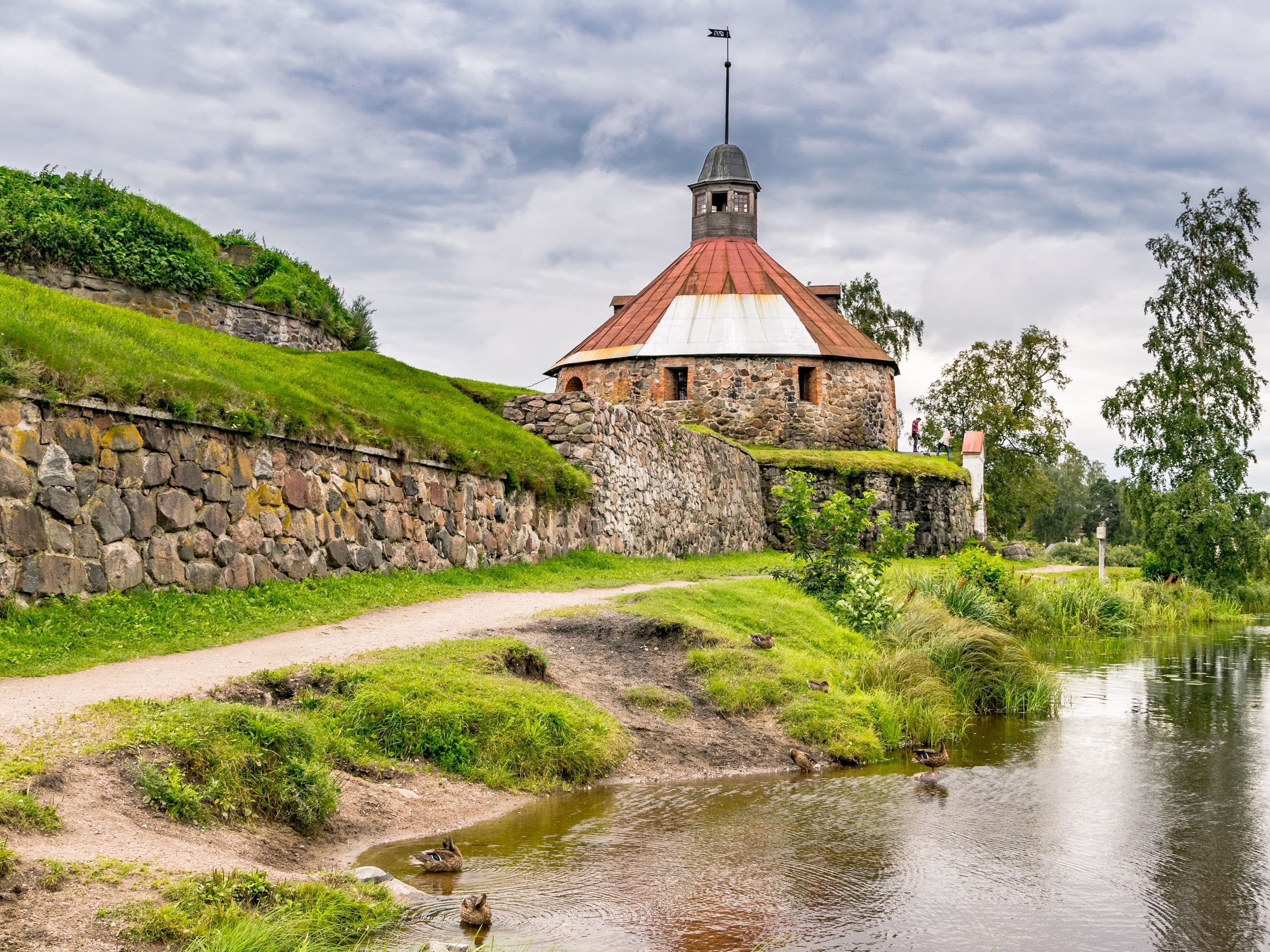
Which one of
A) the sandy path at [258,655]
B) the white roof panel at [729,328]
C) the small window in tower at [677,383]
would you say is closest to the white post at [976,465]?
the white roof panel at [729,328]

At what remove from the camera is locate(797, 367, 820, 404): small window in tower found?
34.9 metres

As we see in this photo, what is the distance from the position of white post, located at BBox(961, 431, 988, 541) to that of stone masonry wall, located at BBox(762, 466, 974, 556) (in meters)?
2.84

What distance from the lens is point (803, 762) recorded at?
8.98m

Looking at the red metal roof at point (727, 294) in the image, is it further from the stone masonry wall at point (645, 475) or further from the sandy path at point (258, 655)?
the sandy path at point (258, 655)

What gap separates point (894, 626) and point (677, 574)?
4599 mm

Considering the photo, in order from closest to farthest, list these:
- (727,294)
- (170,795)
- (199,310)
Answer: (170,795)
(199,310)
(727,294)

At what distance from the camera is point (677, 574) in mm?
17672

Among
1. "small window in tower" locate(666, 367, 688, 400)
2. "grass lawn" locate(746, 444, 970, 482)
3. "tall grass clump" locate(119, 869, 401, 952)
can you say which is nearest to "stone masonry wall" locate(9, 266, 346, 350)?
"grass lawn" locate(746, 444, 970, 482)

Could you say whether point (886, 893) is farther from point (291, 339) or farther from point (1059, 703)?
point (291, 339)

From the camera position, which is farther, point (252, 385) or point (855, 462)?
point (855, 462)

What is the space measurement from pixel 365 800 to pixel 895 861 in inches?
125

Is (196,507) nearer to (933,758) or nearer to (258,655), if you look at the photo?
(258,655)

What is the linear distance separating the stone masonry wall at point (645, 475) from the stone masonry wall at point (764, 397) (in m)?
6.50

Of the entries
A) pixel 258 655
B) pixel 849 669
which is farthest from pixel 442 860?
pixel 849 669
